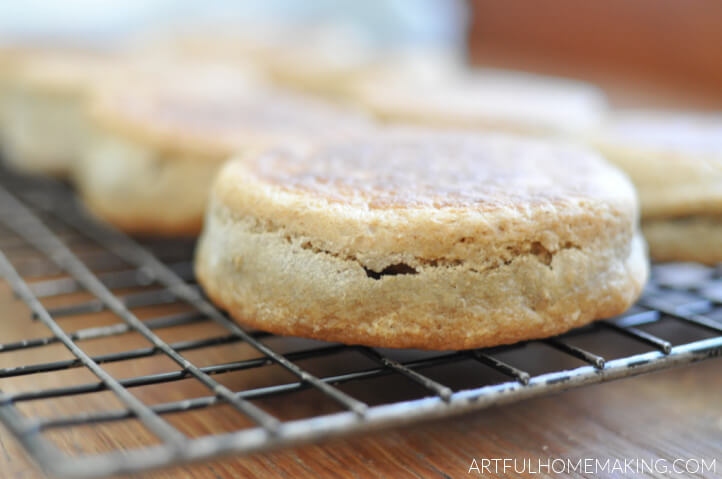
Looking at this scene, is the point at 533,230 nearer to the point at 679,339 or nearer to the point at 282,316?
the point at 282,316

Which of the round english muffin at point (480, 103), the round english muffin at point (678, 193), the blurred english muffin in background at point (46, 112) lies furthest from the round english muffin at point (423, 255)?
the blurred english muffin in background at point (46, 112)

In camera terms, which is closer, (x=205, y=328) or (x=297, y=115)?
(x=205, y=328)

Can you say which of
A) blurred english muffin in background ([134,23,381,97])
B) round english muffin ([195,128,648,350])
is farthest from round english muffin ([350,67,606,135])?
round english muffin ([195,128,648,350])

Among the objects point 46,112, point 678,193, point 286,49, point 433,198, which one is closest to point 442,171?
point 433,198

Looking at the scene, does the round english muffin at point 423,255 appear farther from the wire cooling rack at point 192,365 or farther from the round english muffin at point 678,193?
the round english muffin at point 678,193

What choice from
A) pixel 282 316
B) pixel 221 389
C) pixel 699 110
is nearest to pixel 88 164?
pixel 282 316

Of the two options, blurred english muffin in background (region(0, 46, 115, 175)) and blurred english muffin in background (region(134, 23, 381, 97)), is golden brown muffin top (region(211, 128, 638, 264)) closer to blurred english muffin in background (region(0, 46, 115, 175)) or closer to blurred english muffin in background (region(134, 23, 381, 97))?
blurred english muffin in background (region(0, 46, 115, 175))
